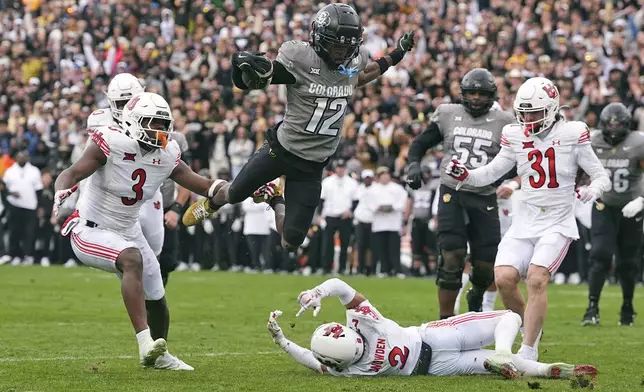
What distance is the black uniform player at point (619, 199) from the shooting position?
43.5 ft

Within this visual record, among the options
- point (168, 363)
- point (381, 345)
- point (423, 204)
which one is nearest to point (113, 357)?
point (168, 363)

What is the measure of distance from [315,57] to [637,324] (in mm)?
5635

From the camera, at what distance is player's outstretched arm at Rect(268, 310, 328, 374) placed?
8.18m

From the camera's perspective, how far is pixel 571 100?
1972 cm

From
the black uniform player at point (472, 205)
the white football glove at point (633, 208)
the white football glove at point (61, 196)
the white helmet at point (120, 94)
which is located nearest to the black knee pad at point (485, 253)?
the black uniform player at point (472, 205)

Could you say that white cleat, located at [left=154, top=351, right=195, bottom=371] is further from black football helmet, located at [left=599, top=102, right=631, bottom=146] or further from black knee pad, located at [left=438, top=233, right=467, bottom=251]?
black football helmet, located at [left=599, top=102, right=631, bottom=146]

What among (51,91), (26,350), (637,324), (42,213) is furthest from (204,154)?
(26,350)

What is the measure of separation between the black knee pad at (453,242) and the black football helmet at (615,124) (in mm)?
3343

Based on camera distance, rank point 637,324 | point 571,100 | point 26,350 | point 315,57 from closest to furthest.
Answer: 1. point 315,57
2. point 26,350
3. point 637,324
4. point 571,100

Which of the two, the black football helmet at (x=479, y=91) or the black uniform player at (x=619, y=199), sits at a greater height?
the black football helmet at (x=479, y=91)

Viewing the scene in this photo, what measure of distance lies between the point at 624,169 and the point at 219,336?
4982 mm

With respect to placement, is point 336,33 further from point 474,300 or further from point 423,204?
point 423,204

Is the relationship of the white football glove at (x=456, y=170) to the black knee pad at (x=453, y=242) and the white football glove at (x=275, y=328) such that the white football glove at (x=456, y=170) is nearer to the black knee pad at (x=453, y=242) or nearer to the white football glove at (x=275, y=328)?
the black knee pad at (x=453, y=242)

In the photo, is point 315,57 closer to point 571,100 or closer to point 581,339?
Answer: point 581,339
